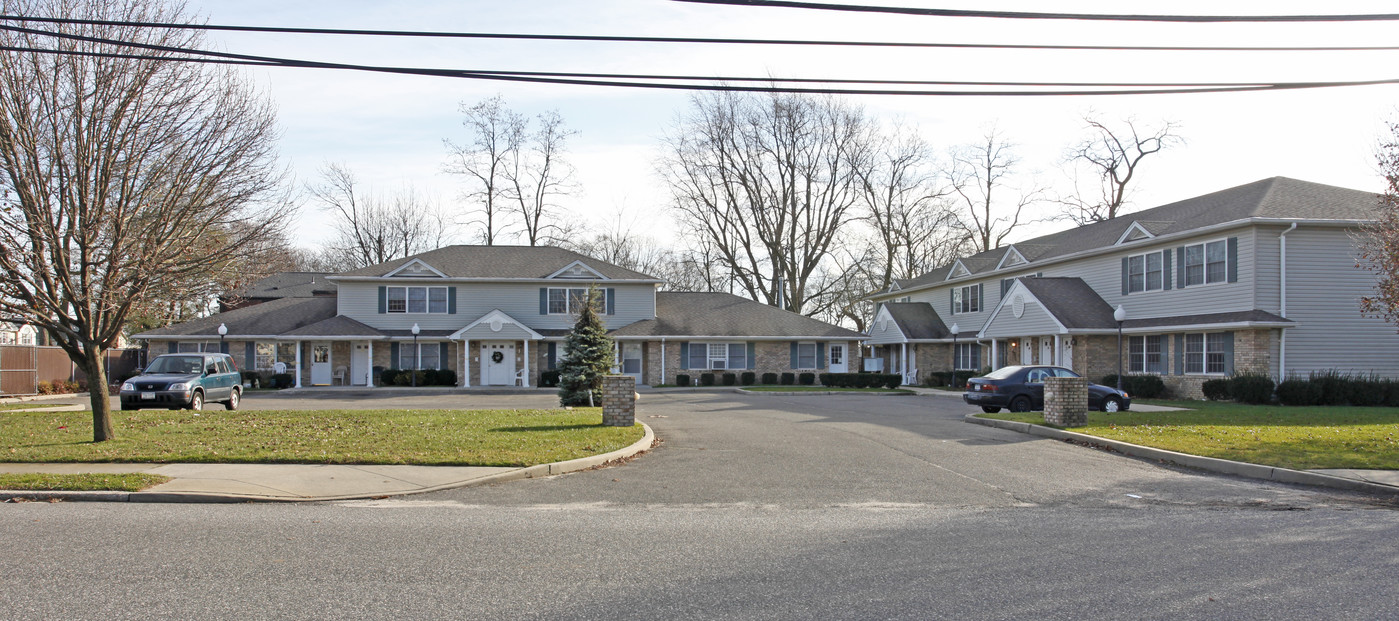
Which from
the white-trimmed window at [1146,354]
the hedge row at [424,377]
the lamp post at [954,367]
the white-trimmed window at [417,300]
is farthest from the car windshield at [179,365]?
the white-trimmed window at [1146,354]

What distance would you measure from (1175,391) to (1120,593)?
90.1 ft

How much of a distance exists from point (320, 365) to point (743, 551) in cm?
3768

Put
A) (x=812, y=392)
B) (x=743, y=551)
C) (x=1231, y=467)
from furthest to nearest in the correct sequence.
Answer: (x=812, y=392)
(x=1231, y=467)
(x=743, y=551)

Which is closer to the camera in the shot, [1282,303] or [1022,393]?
[1022,393]

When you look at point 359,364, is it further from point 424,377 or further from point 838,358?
point 838,358

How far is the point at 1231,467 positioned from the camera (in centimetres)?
1318

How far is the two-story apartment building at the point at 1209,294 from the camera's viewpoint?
1074 inches

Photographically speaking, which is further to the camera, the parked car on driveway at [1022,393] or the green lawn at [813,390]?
the green lawn at [813,390]

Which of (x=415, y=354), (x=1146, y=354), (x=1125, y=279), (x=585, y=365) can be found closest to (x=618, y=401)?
(x=585, y=365)

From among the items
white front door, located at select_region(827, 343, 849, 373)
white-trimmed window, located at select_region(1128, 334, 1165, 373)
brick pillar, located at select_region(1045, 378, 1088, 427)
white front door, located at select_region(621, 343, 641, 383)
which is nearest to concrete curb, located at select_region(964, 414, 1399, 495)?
brick pillar, located at select_region(1045, 378, 1088, 427)

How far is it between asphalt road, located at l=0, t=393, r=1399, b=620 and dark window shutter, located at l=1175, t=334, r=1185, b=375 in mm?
19763

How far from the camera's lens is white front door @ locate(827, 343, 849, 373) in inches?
Answer: 1762

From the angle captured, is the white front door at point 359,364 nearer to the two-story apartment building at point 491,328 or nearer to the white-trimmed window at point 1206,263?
the two-story apartment building at point 491,328

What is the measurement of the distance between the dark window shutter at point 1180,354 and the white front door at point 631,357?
23268mm
